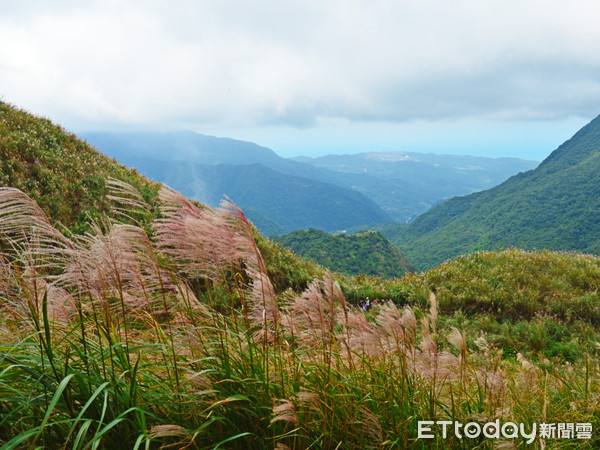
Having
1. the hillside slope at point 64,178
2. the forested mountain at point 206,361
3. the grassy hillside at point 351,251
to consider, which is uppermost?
the hillside slope at point 64,178

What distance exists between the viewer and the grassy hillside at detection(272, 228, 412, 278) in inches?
2741

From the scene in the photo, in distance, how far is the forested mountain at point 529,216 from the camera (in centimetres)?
10525

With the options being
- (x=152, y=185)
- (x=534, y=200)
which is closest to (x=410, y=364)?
(x=152, y=185)

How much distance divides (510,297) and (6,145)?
14289 millimetres

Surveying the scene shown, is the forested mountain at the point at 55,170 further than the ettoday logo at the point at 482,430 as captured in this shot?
Yes

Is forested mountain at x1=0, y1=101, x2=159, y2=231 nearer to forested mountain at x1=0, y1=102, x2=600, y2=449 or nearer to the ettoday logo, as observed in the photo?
forested mountain at x1=0, y1=102, x2=600, y2=449

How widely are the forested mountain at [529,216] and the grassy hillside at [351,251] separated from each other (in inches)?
1230

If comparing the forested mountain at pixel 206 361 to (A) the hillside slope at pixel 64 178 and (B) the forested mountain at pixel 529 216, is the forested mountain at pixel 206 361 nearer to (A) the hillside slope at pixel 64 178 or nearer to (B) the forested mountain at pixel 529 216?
(A) the hillside slope at pixel 64 178

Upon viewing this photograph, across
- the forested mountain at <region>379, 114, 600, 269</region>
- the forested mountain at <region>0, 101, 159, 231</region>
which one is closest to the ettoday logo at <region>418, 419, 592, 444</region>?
the forested mountain at <region>0, 101, 159, 231</region>

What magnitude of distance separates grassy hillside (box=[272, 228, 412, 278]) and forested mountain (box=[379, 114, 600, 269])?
3124cm

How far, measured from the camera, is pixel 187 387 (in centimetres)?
248

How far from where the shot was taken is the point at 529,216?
12550 cm

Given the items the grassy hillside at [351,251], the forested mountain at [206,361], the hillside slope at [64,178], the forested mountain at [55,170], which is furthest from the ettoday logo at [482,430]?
the grassy hillside at [351,251]

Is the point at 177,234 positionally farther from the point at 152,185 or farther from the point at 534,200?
the point at 534,200
